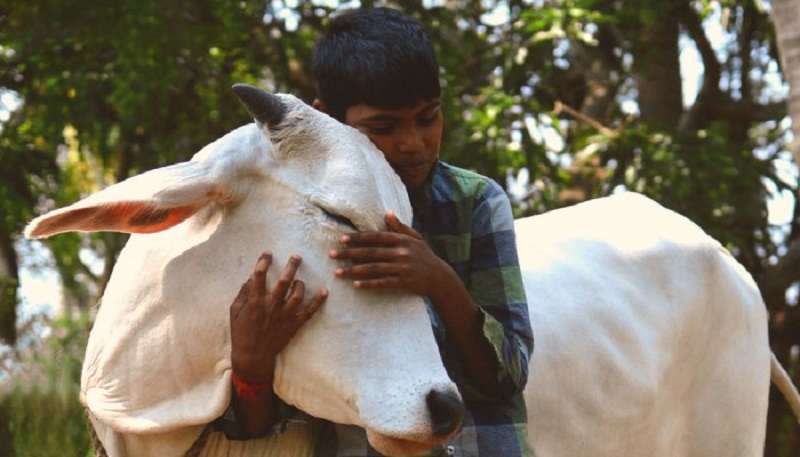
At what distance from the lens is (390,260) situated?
282 cm

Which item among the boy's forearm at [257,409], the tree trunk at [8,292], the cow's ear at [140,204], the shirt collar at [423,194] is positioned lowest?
the tree trunk at [8,292]

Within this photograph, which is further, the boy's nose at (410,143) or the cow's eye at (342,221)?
the boy's nose at (410,143)

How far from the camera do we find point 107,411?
3.09 m

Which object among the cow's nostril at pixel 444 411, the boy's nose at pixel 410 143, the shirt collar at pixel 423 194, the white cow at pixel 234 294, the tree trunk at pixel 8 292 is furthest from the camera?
the tree trunk at pixel 8 292

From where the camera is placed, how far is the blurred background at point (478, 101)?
721cm

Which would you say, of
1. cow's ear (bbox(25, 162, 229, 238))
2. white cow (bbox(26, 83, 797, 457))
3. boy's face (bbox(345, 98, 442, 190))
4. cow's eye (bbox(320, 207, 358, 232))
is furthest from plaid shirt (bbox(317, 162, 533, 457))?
cow's ear (bbox(25, 162, 229, 238))

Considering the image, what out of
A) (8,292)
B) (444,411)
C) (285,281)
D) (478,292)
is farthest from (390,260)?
(8,292)

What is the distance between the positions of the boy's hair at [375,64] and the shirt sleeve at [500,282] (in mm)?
352

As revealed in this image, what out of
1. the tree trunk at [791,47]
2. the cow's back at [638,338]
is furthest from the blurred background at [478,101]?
the cow's back at [638,338]

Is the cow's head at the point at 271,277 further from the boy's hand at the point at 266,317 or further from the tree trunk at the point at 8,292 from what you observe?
the tree trunk at the point at 8,292

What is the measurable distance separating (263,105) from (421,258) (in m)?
0.50

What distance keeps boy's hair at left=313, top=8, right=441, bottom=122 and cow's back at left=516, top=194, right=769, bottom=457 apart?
1196mm

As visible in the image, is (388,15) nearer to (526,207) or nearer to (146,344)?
(146,344)

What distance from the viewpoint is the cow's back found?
4.16 metres
